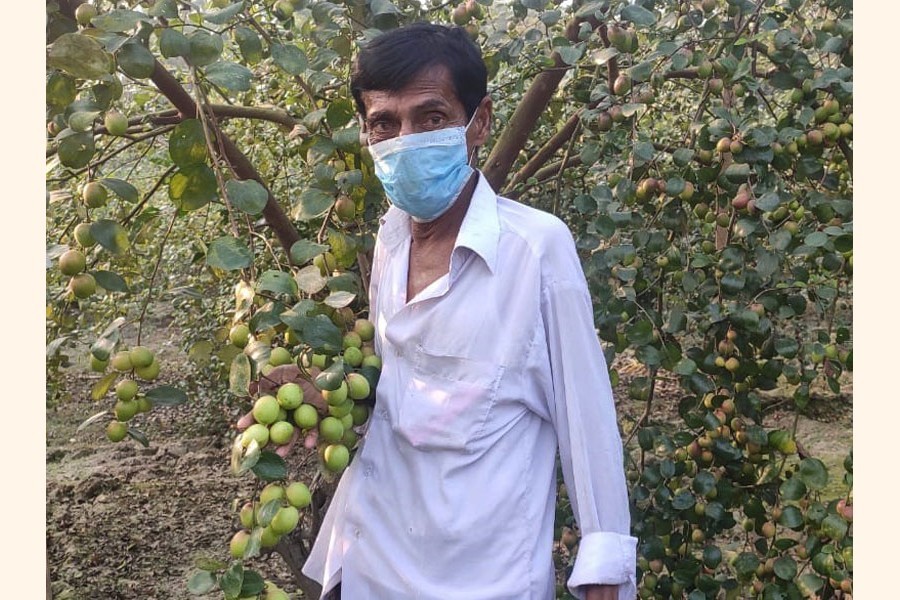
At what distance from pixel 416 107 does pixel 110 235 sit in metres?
0.52

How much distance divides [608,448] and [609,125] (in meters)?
0.83

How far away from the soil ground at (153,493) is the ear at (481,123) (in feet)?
5.98

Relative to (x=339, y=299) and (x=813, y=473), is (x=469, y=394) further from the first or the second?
(x=813, y=473)

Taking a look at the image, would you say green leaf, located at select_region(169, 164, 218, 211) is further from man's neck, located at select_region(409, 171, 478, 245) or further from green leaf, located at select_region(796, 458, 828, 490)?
green leaf, located at select_region(796, 458, 828, 490)

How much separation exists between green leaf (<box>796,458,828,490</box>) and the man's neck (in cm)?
91

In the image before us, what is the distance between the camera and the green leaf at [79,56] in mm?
1131

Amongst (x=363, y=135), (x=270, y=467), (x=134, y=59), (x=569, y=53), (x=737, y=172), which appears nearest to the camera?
(x=270, y=467)

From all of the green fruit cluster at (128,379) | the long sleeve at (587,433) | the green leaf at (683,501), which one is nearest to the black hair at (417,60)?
the long sleeve at (587,433)

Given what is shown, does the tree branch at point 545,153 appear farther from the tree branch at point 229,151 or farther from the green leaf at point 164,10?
the green leaf at point 164,10

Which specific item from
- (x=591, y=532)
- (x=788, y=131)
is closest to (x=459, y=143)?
(x=591, y=532)

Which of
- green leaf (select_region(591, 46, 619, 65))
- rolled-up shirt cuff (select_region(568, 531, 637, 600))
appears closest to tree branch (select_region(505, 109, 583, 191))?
green leaf (select_region(591, 46, 619, 65))

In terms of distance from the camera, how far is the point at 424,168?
1253 millimetres

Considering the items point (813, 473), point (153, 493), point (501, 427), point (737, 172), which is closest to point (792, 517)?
point (813, 473)

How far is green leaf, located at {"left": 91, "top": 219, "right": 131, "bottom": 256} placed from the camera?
1289mm
